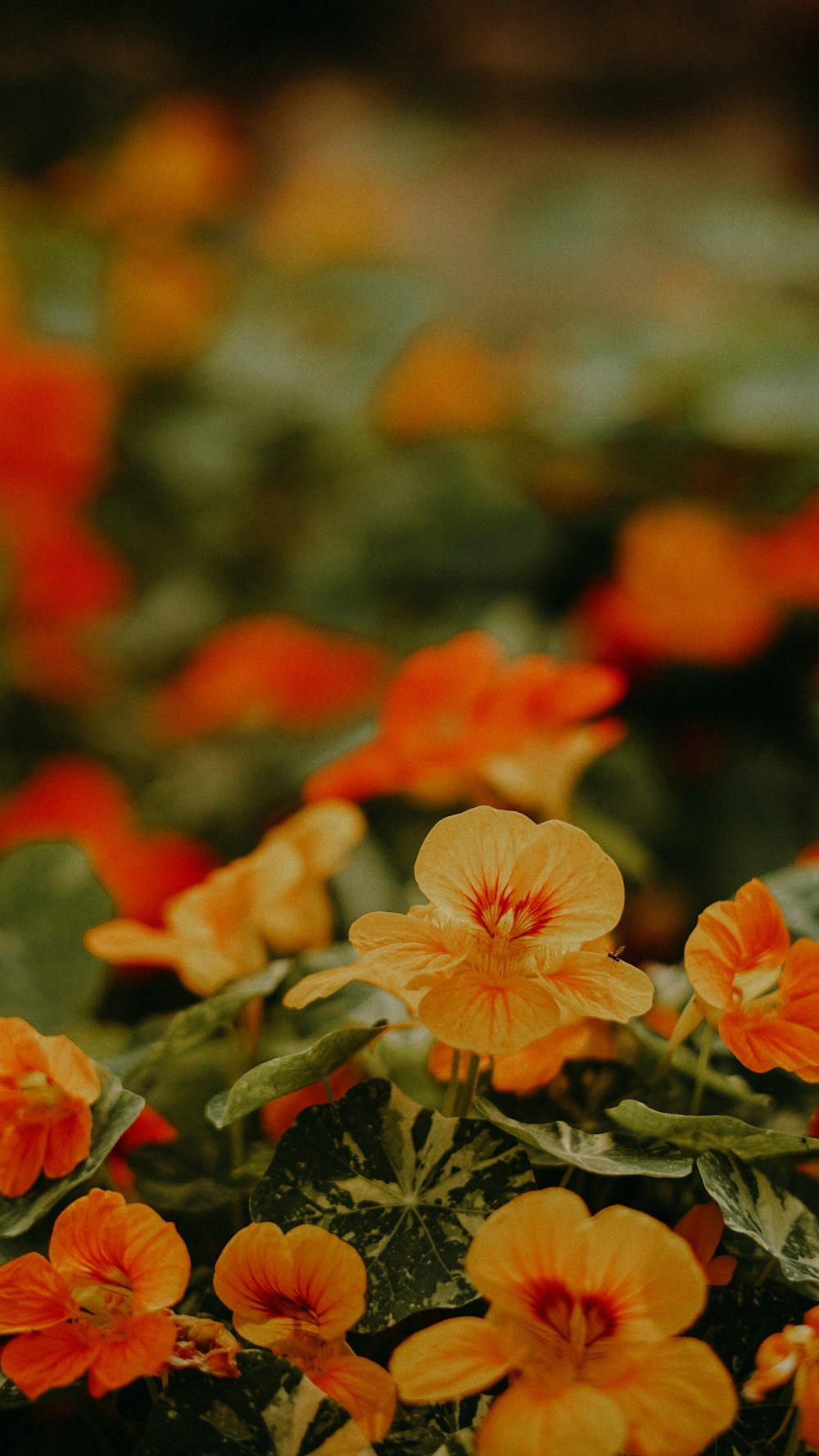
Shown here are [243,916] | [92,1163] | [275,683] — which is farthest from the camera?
[275,683]

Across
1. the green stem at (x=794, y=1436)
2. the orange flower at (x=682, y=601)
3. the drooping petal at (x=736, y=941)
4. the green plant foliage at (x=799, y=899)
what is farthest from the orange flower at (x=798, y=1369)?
the orange flower at (x=682, y=601)

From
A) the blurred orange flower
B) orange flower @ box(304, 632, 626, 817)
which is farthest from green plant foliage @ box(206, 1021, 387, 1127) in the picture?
the blurred orange flower

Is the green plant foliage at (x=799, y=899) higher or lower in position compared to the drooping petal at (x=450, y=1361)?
lower

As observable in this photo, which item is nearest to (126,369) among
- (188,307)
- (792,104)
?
(188,307)

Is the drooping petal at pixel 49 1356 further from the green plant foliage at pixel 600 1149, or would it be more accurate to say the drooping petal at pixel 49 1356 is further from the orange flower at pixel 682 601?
the orange flower at pixel 682 601

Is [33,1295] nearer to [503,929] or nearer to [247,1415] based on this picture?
[247,1415]

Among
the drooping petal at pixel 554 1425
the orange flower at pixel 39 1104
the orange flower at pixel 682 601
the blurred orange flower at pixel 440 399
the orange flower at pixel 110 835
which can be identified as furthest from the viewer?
the blurred orange flower at pixel 440 399

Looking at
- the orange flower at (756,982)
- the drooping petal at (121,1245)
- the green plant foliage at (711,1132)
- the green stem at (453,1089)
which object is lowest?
the drooping petal at (121,1245)

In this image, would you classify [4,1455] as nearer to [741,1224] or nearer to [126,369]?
[741,1224]

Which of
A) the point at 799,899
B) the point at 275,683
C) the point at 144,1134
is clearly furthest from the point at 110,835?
the point at 799,899
